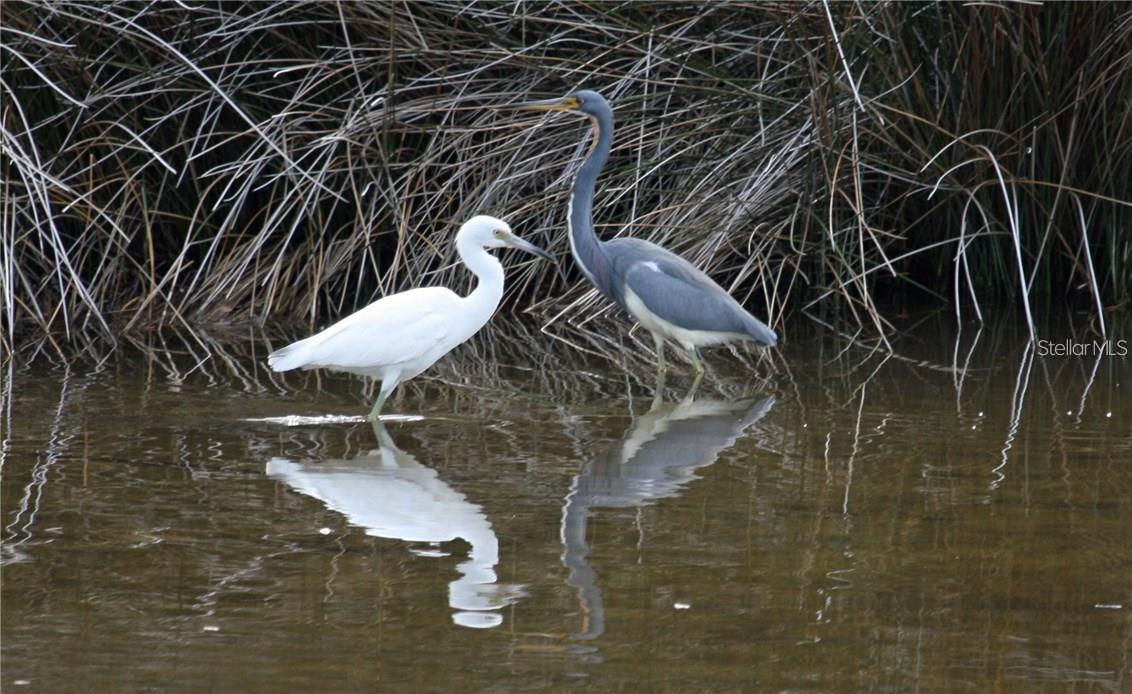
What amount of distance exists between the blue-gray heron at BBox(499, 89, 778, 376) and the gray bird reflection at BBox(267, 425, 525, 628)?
198cm

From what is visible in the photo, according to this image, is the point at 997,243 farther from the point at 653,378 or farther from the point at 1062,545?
the point at 1062,545

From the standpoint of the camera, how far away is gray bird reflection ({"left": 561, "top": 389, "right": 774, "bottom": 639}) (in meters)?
3.79

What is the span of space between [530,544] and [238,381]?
9.85 feet

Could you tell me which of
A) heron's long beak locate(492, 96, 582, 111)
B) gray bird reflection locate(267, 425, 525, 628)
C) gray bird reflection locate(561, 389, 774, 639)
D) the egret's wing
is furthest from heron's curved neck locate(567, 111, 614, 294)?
gray bird reflection locate(267, 425, 525, 628)

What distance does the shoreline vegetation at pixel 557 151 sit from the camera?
787 cm

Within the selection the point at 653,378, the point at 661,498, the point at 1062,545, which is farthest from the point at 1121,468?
the point at 653,378

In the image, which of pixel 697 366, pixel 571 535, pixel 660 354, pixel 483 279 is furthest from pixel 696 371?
pixel 571 535

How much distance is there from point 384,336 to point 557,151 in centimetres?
287

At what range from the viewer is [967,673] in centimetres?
313

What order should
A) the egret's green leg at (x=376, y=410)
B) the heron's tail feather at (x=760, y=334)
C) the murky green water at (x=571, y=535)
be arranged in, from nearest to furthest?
the murky green water at (x=571, y=535) → the egret's green leg at (x=376, y=410) → the heron's tail feather at (x=760, y=334)

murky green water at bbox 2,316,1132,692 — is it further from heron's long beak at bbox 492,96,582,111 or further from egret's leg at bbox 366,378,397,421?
heron's long beak at bbox 492,96,582,111

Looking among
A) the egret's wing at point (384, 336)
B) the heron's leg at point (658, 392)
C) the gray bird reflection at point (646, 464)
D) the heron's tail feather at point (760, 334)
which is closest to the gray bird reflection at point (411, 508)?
the gray bird reflection at point (646, 464)

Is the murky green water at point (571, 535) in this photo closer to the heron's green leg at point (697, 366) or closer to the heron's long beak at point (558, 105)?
the heron's green leg at point (697, 366)

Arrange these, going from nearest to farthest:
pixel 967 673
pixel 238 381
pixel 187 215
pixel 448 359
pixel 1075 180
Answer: pixel 967 673, pixel 238 381, pixel 448 359, pixel 1075 180, pixel 187 215
